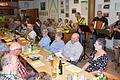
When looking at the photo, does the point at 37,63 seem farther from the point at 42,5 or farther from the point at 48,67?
the point at 42,5

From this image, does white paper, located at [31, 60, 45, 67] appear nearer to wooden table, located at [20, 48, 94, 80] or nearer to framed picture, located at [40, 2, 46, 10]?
wooden table, located at [20, 48, 94, 80]

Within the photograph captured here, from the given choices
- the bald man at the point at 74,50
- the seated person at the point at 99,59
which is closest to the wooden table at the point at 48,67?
the seated person at the point at 99,59

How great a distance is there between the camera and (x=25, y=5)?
1391 cm

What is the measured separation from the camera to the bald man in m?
4.45

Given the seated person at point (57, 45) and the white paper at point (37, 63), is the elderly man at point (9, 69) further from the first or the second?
the seated person at point (57, 45)

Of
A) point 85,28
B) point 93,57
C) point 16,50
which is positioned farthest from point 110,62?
point 16,50

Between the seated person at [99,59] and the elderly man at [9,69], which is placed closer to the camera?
the elderly man at [9,69]

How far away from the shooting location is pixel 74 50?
452 cm

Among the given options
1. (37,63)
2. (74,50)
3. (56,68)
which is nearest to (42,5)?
(74,50)

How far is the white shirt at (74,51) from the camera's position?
447cm

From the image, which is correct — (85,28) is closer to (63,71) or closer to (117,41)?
(117,41)

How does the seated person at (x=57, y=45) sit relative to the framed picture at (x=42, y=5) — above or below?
below

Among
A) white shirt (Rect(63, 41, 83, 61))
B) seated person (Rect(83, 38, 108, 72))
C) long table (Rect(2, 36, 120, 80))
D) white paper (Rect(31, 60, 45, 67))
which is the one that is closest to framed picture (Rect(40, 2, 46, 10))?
white shirt (Rect(63, 41, 83, 61))

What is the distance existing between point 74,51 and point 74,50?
2 centimetres
